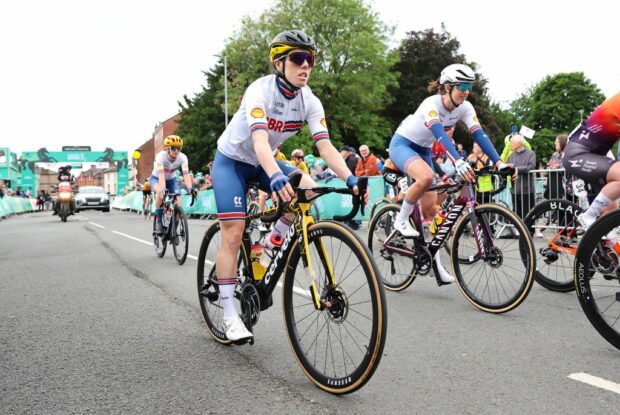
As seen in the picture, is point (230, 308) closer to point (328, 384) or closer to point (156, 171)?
→ point (328, 384)

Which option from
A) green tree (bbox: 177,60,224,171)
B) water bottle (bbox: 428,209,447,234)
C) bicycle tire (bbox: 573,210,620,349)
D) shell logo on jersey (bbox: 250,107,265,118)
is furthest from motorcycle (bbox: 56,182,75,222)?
green tree (bbox: 177,60,224,171)

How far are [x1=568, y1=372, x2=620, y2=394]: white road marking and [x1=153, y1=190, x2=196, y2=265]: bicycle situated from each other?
652 cm

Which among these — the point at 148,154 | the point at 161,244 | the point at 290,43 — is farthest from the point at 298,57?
the point at 148,154

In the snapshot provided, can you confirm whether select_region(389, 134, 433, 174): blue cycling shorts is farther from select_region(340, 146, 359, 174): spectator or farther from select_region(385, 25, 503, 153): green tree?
select_region(385, 25, 503, 153): green tree

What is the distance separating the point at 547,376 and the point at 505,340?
2.61 feet

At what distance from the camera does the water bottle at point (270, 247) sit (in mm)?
3912

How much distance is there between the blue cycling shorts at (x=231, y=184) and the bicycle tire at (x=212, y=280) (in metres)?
0.29

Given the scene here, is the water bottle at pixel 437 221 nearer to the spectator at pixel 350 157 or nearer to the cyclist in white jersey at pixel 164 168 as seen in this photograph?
the cyclist in white jersey at pixel 164 168

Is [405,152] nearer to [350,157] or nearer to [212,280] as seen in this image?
[212,280]

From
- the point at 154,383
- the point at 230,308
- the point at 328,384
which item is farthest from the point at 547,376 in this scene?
the point at 154,383

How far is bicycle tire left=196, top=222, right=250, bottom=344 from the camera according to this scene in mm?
4219

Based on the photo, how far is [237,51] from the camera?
4331 centimetres

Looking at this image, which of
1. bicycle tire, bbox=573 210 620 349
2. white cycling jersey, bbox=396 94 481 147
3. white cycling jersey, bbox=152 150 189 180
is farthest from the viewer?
white cycling jersey, bbox=152 150 189 180

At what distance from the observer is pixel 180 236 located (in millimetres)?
9258
